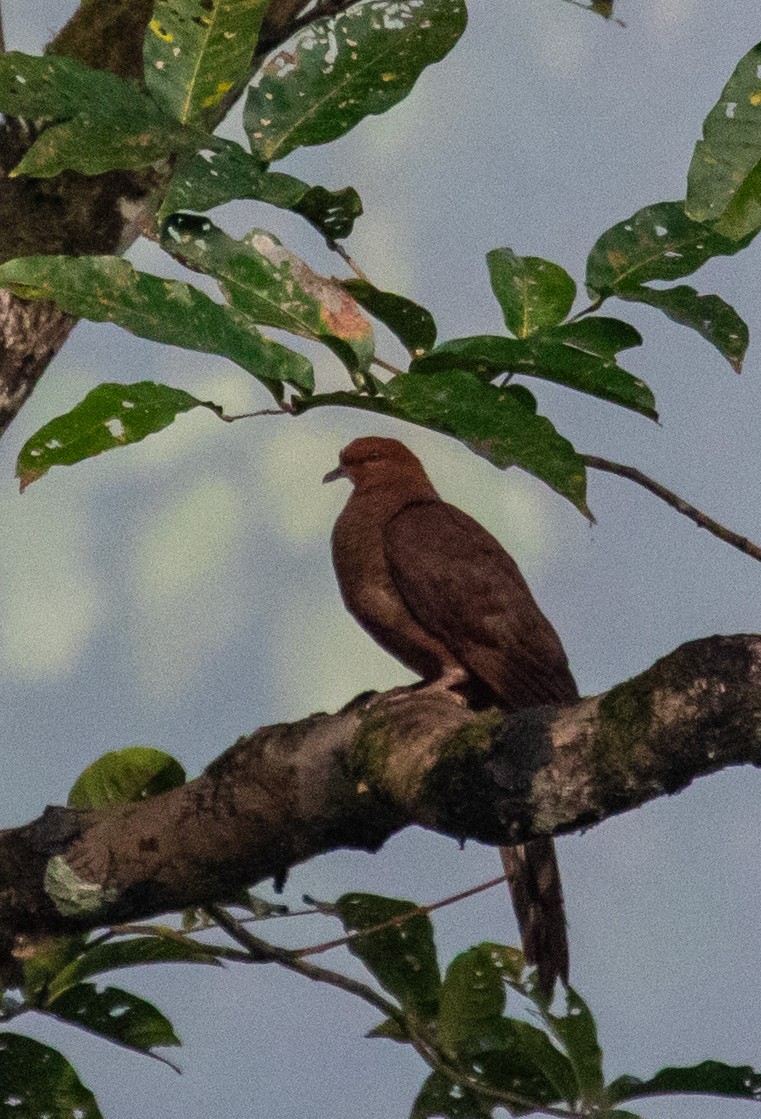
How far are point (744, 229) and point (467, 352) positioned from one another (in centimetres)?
61

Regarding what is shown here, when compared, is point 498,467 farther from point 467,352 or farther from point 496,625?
point 496,625

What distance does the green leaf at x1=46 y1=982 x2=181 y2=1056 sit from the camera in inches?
123

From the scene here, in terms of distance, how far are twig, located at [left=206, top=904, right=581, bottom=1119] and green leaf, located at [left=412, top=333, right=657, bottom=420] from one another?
145 cm

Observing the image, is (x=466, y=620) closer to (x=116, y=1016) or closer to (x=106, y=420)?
(x=116, y=1016)

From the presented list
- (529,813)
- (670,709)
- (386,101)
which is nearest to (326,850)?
(529,813)

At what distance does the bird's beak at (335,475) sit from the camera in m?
4.96

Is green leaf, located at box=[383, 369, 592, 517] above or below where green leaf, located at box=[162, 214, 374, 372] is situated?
below

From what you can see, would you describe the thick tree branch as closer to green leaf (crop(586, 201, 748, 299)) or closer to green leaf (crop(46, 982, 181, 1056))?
green leaf (crop(46, 982, 181, 1056))

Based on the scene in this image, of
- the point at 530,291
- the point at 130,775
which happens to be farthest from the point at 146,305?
the point at 130,775

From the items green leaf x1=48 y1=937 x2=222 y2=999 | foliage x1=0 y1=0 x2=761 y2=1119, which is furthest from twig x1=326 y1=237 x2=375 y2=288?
green leaf x1=48 y1=937 x2=222 y2=999

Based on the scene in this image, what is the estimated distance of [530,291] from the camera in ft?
8.11

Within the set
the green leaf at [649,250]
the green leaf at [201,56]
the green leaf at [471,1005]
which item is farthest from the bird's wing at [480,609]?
the green leaf at [201,56]

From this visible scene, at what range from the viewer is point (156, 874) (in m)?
2.92

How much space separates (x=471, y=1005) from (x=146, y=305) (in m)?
1.80
